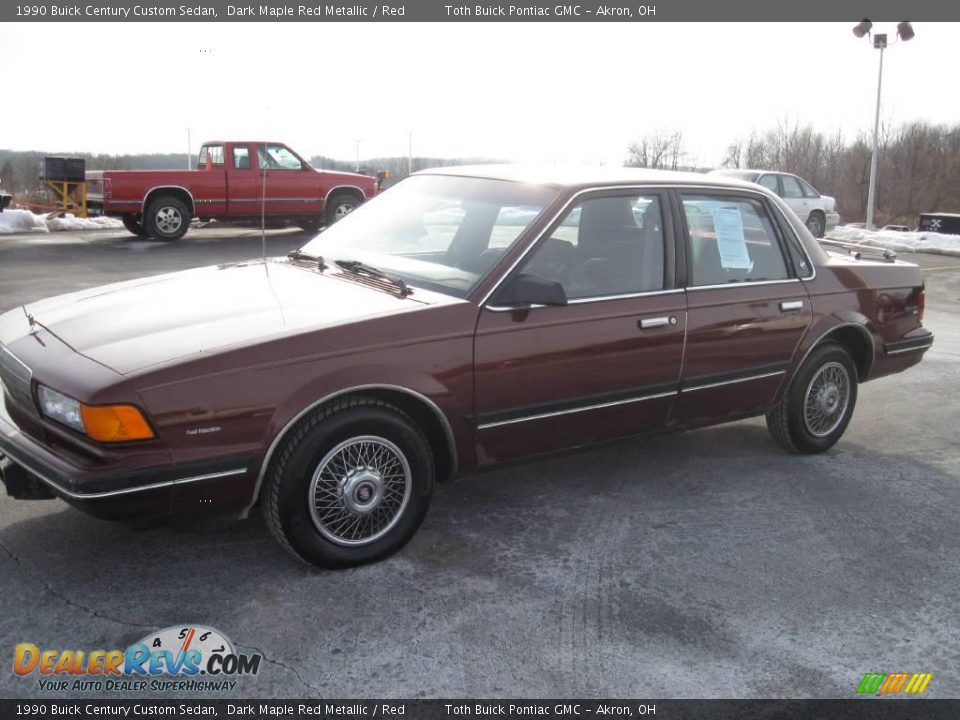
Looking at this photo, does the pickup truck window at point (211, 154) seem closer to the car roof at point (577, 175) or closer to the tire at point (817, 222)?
the car roof at point (577, 175)

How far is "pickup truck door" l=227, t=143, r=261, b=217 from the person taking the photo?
16.8 metres

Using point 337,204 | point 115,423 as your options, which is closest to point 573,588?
point 115,423

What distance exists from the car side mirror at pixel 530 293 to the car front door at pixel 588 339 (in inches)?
2.3

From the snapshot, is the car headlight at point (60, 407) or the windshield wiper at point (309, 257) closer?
the car headlight at point (60, 407)

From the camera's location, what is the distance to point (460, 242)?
4473 mm

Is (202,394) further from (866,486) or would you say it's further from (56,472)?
(866,486)

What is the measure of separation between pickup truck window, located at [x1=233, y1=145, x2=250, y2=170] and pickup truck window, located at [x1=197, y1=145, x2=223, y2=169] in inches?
9.8

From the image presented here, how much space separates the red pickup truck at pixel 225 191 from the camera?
52.3ft

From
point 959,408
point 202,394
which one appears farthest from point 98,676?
point 959,408

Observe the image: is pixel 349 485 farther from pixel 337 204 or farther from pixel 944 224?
pixel 944 224

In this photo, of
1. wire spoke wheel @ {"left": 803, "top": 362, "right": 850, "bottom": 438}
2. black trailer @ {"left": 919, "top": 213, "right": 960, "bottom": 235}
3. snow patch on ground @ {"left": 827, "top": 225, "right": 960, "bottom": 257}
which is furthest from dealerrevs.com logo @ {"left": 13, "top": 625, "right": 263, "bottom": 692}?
black trailer @ {"left": 919, "top": 213, "right": 960, "bottom": 235}

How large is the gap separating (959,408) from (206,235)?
592 inches

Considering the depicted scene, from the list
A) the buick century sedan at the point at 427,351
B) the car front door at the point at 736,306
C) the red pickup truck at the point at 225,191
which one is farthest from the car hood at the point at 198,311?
the red pickup truck at the point at 225,191

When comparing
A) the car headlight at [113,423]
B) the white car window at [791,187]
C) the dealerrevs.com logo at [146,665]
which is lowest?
the dealerrevs.com logo at [146,665]
